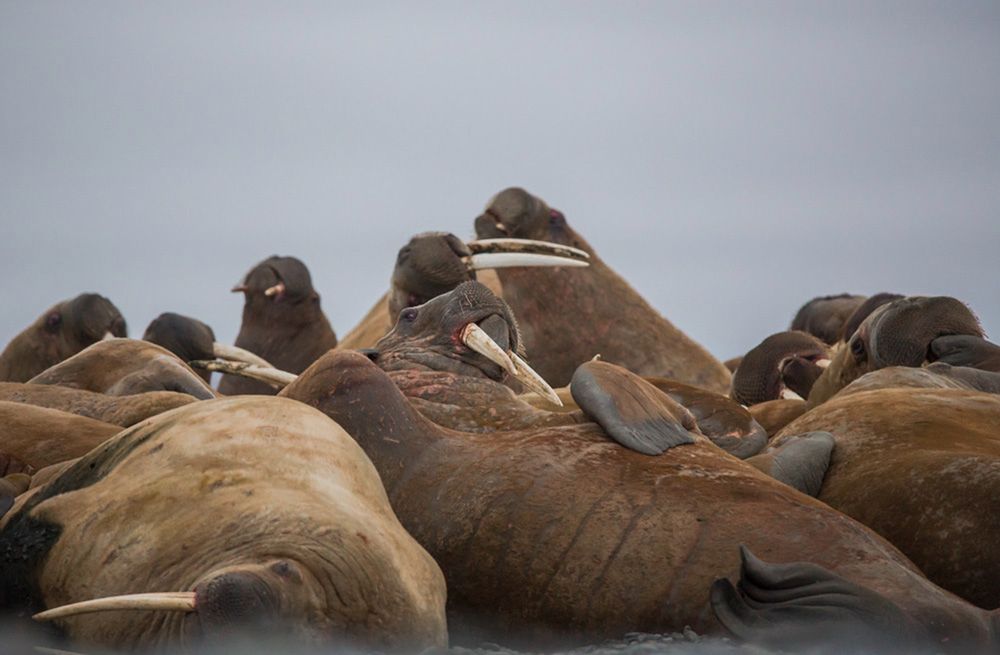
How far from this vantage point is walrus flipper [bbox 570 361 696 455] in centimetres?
520

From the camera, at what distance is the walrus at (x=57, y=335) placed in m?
12.2

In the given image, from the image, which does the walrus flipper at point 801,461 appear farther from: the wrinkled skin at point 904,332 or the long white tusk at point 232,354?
the long white tusk at point 232,354

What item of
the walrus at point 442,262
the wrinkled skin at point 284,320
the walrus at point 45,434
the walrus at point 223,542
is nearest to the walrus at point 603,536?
the walrus at point 223,542

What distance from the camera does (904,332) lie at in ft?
26.9

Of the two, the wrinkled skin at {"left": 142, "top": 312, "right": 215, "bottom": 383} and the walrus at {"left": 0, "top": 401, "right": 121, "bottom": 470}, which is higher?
the walrus at {"left": 0, "top": 401, "right": 121, "bottom": 470}

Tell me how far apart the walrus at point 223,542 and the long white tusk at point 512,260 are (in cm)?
626

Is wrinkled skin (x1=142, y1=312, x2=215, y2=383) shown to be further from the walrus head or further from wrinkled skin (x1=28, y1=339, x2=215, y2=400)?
wrinkled skin (x1=28, y1=339, x2=215, y2=400)

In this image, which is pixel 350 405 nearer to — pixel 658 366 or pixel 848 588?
pixel 848 588

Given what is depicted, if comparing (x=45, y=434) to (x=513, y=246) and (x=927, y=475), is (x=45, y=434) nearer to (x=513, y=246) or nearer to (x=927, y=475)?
(x=927, y=475)

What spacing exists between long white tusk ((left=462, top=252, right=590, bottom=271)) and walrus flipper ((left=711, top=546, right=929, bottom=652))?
21.2 feet

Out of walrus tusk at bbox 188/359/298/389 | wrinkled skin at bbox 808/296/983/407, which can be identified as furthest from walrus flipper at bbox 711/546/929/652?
walrus tusk at bbox 188/359/298/389

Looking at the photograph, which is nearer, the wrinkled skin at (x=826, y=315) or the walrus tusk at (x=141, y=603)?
the walrus tusk at (x=141, y=603)

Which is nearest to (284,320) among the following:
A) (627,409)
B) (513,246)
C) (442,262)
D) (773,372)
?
(513,246)

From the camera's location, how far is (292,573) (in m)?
3.64
